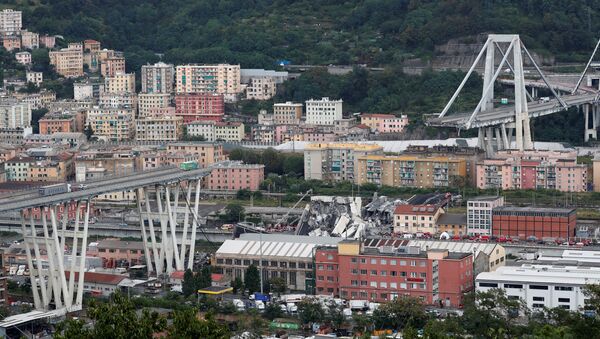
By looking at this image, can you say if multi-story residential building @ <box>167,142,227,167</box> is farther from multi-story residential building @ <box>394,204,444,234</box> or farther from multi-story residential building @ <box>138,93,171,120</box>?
multi-story residential building @ <box>394,204,444,234</box>

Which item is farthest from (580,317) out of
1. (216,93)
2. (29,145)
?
(216,93)

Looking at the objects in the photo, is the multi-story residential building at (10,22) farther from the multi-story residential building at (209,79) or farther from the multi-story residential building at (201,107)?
the multi-story residential building at (201,107)

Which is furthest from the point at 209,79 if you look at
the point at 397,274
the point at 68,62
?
the point at 397,274

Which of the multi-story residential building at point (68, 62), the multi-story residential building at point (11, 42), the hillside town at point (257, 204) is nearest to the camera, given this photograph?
the hillside town at point (257, 204)

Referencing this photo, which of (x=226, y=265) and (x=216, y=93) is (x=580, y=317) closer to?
(x=226, y=265)

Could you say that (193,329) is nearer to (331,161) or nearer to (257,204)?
(257,204)

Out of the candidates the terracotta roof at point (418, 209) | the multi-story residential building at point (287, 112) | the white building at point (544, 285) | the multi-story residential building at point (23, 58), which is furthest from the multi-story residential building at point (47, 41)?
the white building at point (544, 285)

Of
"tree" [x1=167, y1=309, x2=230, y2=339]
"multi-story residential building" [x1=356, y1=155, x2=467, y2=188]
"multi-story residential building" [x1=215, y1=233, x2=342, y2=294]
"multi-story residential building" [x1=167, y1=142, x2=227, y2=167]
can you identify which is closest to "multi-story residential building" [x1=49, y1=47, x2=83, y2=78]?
"multi-story residential building" [x1=167, y1=142, x2=227, y2=167]
